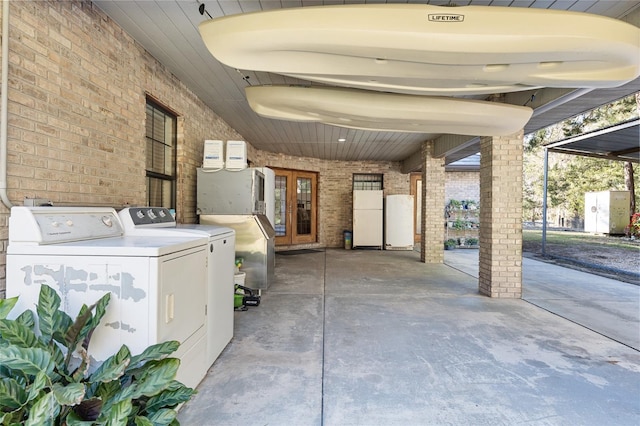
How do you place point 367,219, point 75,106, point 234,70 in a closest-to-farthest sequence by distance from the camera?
point 75,106 → point 234,70 → point 367,219

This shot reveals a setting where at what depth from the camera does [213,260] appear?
8.58 ft

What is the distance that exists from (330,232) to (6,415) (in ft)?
31.7

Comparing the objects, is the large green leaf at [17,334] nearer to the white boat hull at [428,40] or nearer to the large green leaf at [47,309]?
the large green leaf at [47,309]

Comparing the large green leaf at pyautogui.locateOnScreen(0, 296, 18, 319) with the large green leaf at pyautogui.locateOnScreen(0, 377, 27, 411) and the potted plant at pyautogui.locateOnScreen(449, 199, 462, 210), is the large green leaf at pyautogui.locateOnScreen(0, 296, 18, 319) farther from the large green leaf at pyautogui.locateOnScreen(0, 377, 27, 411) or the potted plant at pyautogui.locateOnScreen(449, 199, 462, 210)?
the potted plant at pyautogui.locateOnScreen(449, 199, 462, 210)

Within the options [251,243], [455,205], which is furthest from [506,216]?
[455,205]

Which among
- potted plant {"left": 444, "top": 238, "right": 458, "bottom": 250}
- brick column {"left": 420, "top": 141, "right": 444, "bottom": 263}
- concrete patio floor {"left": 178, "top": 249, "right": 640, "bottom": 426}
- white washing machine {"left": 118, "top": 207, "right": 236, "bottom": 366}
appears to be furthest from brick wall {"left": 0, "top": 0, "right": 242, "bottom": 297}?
potted plant {"left": 444, "top": 238, "right": 458, "bottom": 250}

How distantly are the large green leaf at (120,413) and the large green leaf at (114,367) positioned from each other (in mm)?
123

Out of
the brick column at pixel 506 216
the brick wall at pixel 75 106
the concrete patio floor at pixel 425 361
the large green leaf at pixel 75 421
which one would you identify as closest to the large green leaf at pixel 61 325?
the large green leaf at pixel 75 421

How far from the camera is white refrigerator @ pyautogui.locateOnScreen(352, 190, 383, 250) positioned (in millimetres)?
10266

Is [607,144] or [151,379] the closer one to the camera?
[151,379]

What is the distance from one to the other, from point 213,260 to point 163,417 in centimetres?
126

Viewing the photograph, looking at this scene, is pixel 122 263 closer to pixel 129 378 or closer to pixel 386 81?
pixel 129 378

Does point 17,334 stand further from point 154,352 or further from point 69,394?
point 154,352

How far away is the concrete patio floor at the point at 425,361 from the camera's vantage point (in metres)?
2.09
